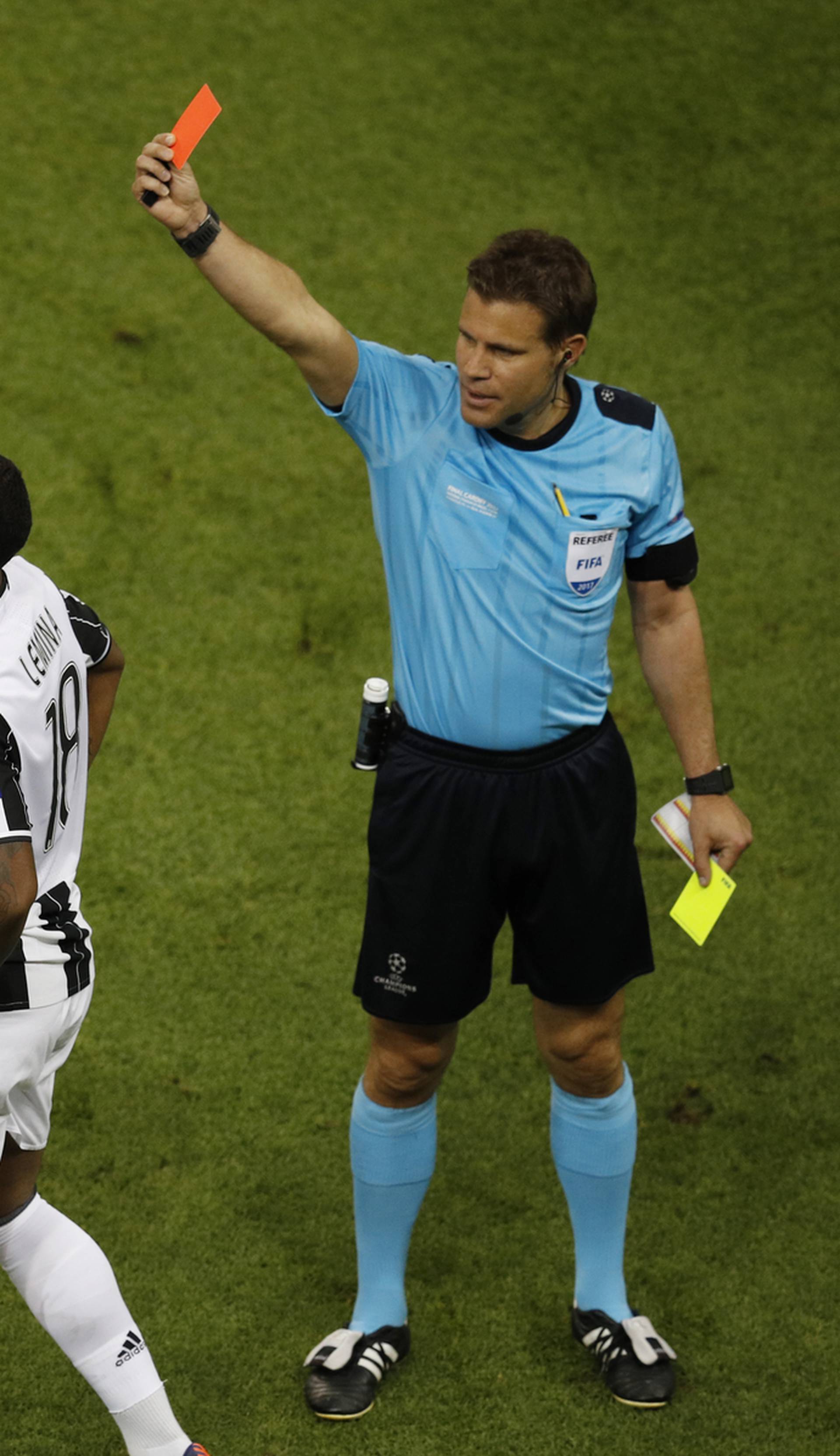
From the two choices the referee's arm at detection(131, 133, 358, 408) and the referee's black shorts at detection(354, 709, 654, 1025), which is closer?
the referee's arm at detection(131, 133, 358, 408)

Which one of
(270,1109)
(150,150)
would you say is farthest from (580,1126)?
(150,150)

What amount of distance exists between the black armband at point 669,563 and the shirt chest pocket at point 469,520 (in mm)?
249

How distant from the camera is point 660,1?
6.50m

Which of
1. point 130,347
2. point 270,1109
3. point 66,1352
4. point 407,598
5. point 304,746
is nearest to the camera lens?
point 66,1352

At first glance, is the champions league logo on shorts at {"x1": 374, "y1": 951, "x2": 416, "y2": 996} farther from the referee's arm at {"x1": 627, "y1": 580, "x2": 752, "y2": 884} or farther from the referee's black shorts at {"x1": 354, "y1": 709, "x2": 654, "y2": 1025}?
the referee's arm at {"x1": 627, "y1": 580, "x2": 752, "y2": 884}

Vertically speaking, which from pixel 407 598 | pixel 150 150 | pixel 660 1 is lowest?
pixel 407 598

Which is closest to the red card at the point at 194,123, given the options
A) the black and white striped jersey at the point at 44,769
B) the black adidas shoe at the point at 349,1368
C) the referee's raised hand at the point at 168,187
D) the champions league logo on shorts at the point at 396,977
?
the referee's raised hand at the point at 168,187

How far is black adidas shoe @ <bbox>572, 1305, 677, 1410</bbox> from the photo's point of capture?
8.36 ft

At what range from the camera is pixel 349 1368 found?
254cm

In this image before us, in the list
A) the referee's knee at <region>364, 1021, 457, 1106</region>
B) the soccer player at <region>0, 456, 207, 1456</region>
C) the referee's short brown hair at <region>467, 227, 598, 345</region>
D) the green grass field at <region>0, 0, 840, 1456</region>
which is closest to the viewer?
the soccer player at <region>0, 456, 207, 1456</region>

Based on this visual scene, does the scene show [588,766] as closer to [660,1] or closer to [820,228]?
[820,228]

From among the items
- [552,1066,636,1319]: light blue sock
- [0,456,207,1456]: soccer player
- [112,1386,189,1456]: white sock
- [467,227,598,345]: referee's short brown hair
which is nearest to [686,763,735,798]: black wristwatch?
[552,1066,636,1319]: light blue sock

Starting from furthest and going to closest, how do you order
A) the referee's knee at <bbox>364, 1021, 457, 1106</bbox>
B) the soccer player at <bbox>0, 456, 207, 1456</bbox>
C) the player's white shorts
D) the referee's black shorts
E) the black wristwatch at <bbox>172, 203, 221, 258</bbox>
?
the referee's knee at <bbox>364, 1021, 457, 1106</bbox> → the referee's black shorts → the black wristwatch at <bbox>172, 203, 221, 258</bbox> → the player's white shorts → the soccer player at <bbox>0, 456, 207, 1456</bbox>

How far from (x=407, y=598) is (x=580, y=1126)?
891 mm
